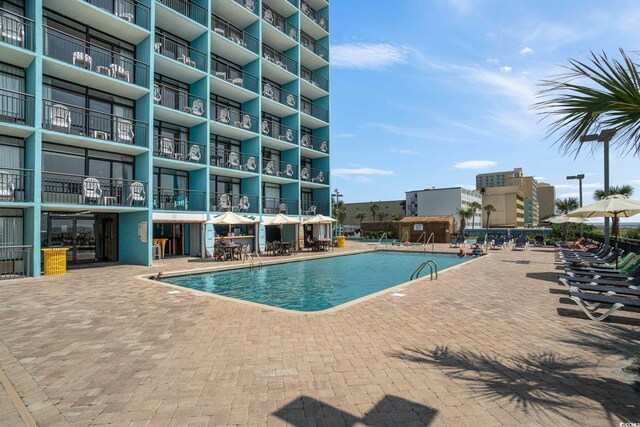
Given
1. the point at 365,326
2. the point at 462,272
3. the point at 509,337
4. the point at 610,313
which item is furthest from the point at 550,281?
the point at 365,326

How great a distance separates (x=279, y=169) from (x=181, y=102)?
8558 millimetres

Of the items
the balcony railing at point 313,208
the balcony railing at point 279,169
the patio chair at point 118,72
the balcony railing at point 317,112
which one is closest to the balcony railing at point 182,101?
the patio chair at point 118,72

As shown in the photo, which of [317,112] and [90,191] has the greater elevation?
[317,112]

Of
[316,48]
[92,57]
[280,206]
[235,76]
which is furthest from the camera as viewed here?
[316,48]

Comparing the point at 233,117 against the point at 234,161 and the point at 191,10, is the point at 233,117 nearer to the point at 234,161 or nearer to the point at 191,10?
the point at 234,161

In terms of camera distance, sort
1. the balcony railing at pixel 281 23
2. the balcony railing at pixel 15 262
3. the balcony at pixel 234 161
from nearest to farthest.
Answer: the balcony railing at pixel 15 262 → the balcony at pixel 234 161 → the balcony railing at pixel 281 23

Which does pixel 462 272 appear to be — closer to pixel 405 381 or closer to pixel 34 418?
pixel 405 381

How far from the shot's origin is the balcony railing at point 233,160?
20562mm

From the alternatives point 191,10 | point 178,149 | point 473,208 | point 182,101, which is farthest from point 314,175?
point 473,208

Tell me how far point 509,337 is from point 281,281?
27.6 ft

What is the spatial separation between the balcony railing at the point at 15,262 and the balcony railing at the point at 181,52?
12.1 meters

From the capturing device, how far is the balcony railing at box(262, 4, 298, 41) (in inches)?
944

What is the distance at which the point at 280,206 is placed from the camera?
79.9ft

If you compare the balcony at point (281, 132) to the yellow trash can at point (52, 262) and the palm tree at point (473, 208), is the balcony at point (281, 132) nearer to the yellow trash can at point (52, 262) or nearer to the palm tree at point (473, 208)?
the yellow trash can at point (52, 262)
